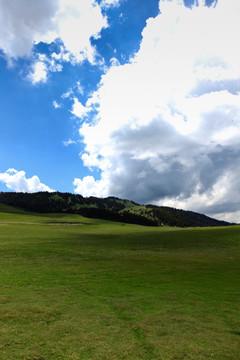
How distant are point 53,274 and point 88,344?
589 inches

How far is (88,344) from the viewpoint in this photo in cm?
1014

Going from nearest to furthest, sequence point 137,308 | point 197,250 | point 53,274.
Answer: point 137,308
point 53,274
point 197,250

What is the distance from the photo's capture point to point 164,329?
1212cm

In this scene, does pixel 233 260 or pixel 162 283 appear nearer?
pixel 162 283

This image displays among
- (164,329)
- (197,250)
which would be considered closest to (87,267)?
(164,329)

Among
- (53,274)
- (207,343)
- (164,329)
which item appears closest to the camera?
(207,343)

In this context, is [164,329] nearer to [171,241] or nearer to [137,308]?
[137,308]

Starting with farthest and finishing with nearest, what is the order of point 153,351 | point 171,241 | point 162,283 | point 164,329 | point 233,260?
point 171,241 → point 233,260 → point 162,283 → point 164,329 → point 153,351

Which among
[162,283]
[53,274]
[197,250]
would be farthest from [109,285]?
[197,250]

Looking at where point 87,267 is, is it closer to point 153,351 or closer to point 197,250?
point 153,351

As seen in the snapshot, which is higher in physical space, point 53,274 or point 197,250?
point 197,250

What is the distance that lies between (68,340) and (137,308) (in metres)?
5.99

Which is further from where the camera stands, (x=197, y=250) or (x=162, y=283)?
(x=197, y=250)

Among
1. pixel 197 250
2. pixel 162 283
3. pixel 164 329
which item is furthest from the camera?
pixel 197 250
